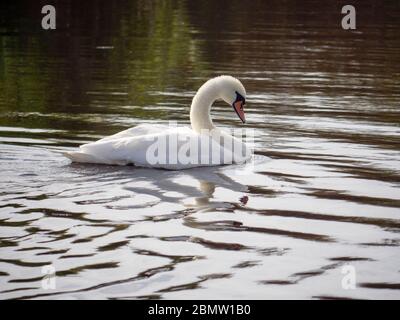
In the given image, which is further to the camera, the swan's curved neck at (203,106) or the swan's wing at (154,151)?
the swan's curved neck at (203,106)

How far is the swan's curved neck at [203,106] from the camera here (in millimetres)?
12836

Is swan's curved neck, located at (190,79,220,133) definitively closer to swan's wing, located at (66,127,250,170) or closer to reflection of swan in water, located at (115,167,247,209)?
swan's wing, located at (66,127,250,170)

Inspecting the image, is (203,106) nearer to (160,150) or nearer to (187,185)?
(160,150)

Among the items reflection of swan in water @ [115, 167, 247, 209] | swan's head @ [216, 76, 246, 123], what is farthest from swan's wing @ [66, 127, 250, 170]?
swan's head @ [216, 76, 246, 123]

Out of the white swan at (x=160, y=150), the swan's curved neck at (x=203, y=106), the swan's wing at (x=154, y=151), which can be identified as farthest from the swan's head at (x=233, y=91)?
the swan's wing at (x=154, y=151)

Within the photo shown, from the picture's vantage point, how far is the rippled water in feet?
25.0

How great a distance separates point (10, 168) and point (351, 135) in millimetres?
5149

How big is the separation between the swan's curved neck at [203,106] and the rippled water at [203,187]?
2.79 feet

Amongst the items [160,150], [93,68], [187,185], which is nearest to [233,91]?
[160,150]

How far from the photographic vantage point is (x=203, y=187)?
10.8 m

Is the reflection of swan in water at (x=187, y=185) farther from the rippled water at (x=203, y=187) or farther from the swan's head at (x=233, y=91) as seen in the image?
the swan's head at (x=233, y=91)

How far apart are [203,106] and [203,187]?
2281mm

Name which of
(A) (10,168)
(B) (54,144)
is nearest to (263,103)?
(B) (54,144)
